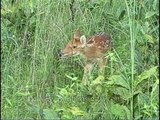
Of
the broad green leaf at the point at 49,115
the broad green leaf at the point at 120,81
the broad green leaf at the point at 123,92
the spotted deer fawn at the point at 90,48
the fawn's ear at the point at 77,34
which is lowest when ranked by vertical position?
the broad green leaf at the point at 49,115

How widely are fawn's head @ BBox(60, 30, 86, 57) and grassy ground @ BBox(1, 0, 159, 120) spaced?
2.1 inches

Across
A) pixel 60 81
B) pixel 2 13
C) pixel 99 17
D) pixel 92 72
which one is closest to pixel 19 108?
pixel 60 81

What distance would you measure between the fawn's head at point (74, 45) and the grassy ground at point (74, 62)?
0.17ft

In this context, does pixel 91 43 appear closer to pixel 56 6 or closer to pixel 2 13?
pixel 56 6

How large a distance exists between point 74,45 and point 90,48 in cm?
24

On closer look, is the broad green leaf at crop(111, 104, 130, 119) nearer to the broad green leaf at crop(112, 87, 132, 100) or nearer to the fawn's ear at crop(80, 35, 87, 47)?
the broad green leaf at crop(112, 87, 132, 100)

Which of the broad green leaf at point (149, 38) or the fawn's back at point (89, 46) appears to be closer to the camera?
the broad green leaf at point (149, 38)

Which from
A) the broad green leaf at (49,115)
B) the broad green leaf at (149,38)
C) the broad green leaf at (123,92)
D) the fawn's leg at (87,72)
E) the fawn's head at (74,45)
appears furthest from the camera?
the fawn's head at (74,45)

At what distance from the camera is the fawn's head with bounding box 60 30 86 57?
13.2ft

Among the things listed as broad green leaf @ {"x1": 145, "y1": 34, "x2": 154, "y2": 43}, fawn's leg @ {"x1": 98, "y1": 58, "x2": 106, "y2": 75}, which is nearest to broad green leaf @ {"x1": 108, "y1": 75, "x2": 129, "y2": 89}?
broad green leaf @ {"x1": 145, "y1": 34, "x2": 154, "y2": 43}

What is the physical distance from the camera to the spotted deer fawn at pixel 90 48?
4035 millimetres

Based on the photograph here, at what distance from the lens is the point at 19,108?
320 centimetres

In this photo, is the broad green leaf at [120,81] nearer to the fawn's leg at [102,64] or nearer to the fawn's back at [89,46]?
the fawn's leg at [102,64]

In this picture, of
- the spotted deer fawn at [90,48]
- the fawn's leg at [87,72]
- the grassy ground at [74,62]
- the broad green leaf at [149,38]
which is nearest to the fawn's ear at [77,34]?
the spotted deer fawn at [90,48]
